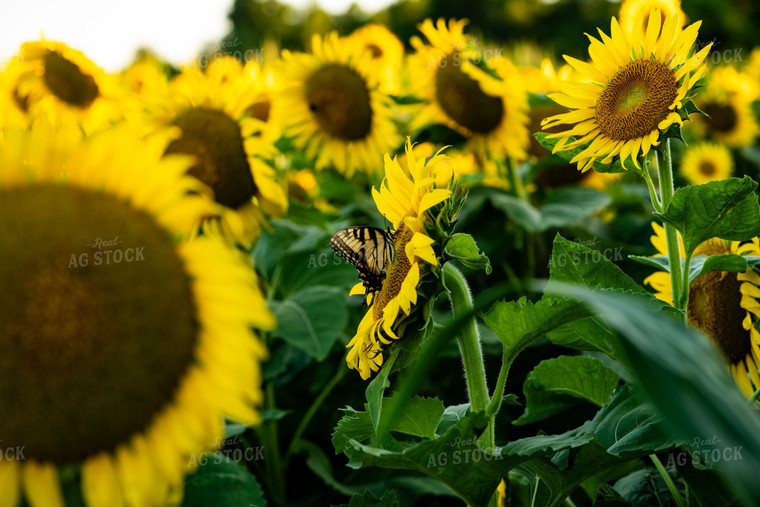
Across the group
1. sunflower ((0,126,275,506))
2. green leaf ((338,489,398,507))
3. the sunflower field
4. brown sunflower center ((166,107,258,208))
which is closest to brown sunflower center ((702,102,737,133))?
the sunflower field

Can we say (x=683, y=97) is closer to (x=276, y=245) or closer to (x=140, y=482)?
(x=140, y=482)

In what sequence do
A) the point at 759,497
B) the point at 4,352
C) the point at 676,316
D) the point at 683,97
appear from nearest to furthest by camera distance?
the point at 759,497 < the point at 4,352 < the point at 676,316 < the point at 683,97

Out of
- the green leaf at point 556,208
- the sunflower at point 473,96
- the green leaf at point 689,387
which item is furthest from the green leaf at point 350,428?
the sunflower at point 473,96

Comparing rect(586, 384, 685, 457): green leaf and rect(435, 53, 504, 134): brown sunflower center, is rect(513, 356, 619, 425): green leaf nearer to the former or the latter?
rect(586, 384, 685, 457): green leaf

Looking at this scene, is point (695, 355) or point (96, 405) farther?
point (96, 405)

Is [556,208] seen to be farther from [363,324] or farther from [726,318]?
[363,324]

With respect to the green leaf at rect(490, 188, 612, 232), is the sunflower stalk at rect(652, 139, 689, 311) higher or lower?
lower

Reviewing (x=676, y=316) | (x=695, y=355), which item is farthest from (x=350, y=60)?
(x=695, y=355)

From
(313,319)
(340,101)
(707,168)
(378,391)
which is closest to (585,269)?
(378,391)
